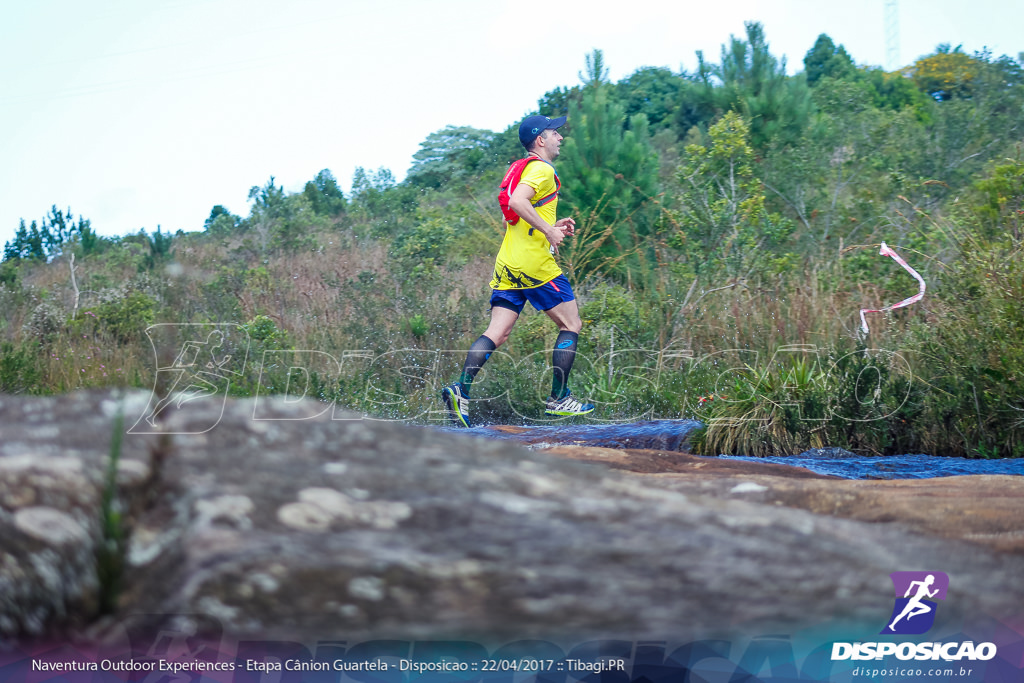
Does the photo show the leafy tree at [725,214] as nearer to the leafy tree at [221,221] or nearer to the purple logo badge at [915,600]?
the purple logo badge at [915,600]

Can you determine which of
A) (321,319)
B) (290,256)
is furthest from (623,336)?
(290,256)

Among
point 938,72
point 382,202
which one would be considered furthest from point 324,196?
point 938,72

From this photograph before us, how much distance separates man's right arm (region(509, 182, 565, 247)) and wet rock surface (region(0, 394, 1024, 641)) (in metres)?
3.70

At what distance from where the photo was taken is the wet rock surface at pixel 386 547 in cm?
128

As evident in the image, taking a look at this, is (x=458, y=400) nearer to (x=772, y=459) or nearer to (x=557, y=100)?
(x=772, y=459)

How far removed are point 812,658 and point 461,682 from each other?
0.57 m

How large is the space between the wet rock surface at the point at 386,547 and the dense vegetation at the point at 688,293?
1.36 ft

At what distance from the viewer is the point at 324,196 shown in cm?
2214

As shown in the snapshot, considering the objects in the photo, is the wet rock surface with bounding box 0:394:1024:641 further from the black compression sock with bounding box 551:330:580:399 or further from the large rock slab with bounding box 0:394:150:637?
the black compression sock with bounding box 551:330:580:399

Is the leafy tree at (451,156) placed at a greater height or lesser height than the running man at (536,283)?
greater

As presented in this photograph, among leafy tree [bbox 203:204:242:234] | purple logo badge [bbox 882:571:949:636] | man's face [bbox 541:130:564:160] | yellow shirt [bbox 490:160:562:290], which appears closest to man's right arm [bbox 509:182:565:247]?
yellow shirt [bbox 490:160:562:290]

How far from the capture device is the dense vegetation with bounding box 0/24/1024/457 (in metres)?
5.12

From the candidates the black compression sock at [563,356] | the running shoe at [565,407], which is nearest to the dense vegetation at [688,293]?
the running shoe at [565,407]

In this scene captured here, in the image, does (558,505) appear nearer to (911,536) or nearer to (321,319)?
(911,536)
